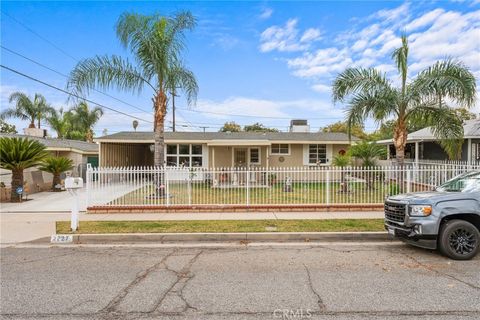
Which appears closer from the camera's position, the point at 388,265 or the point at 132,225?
the point at 388,265

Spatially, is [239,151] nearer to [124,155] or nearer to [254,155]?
[254,155]

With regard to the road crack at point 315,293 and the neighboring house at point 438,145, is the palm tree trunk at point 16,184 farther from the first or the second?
the neighboring house at point 438,145

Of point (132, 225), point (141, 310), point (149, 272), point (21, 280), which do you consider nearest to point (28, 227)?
point (132, 225)

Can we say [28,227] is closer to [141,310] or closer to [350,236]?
[141,310]

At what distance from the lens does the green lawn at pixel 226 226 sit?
26.9 feet

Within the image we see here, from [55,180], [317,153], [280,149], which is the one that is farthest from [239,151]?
[55,180]

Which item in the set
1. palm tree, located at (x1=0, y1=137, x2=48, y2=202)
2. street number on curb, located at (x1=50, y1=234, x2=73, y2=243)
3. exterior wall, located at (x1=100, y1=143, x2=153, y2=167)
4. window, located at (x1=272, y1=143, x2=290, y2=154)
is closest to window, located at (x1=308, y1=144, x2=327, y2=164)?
window, located at (x1=272, y1=143, x2=290, y2=154)

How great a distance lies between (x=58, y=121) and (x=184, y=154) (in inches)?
755

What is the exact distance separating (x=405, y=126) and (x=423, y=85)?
5.06 ft

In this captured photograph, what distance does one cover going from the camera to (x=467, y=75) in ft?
36.3

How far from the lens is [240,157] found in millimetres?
22000

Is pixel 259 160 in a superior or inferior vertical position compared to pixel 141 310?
superior

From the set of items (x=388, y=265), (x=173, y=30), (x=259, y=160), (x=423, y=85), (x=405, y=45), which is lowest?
(x=388, y=265)

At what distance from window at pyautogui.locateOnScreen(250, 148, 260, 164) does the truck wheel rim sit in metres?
16.1
